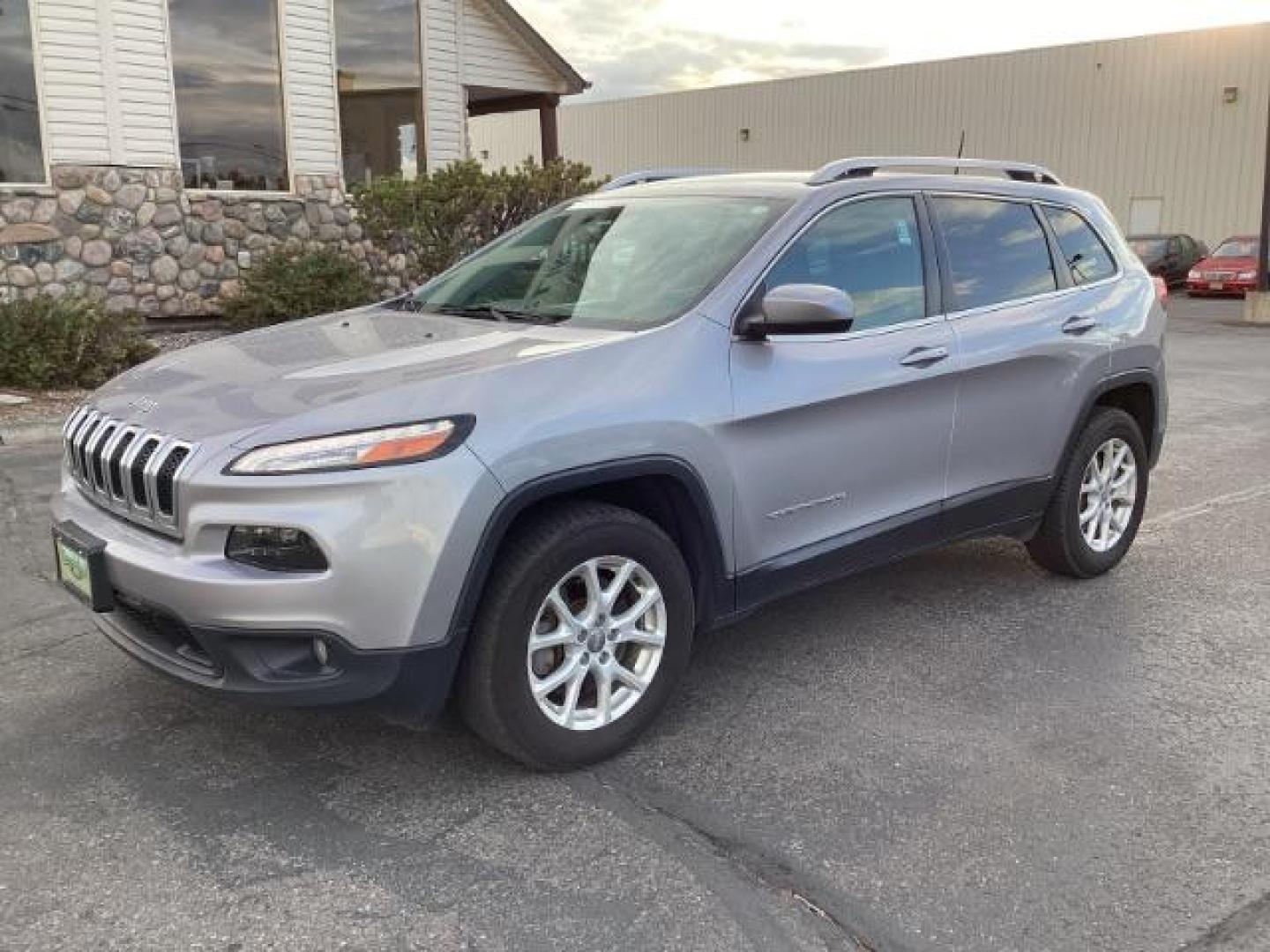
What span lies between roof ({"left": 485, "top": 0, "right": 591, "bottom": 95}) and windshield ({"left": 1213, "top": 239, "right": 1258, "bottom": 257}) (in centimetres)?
1761

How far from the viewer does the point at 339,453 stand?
2.93m

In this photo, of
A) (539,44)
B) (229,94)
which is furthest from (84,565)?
(539,44)

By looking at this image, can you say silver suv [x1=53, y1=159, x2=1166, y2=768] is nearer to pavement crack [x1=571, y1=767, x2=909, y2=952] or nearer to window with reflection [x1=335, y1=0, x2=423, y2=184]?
pavement crack [x1=571, y1=767, x2=909, y2=952]

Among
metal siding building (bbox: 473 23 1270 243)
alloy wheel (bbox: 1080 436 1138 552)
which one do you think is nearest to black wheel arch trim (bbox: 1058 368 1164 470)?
alloy wheel (bbox: 1080 436 1138 552)

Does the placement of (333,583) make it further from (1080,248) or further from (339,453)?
(1080,248)

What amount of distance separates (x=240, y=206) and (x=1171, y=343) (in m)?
13.3

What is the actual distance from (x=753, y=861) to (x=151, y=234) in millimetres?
11440

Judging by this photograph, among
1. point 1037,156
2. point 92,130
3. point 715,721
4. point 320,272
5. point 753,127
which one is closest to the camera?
point 715,721

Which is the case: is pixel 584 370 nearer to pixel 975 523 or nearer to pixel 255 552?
pixel 255 552

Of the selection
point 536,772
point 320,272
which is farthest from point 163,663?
point 320,272

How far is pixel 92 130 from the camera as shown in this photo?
1180cm

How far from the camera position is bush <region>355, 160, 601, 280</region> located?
1170cm

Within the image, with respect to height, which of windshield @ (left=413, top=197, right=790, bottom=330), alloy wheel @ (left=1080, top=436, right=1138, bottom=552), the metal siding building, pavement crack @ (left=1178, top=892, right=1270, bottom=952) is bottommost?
pavement crack @ (left=1178, top=892, right=1270, bottom=952)

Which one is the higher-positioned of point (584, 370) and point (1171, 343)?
point (584, 370)
